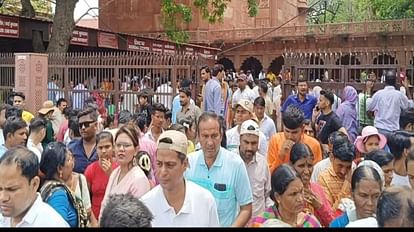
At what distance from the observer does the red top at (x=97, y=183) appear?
484cm

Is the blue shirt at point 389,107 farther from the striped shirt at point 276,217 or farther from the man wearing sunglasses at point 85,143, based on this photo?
the striped shirt at point 276,217

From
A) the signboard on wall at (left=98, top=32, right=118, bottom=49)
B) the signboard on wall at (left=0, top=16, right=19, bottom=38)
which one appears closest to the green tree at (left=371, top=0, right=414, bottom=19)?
the signboard on wall at (left=98, top=32, right=118, bottom=49)

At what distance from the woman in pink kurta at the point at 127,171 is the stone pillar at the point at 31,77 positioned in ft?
33.0

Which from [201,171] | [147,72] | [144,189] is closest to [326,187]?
[201,171]

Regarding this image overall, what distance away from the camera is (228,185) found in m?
4.22

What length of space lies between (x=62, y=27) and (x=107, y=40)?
124 inches

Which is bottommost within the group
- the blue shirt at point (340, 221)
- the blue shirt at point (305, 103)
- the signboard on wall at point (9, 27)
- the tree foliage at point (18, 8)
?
the blue shirt at point (340, 221)

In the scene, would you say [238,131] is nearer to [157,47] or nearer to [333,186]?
[333,186]

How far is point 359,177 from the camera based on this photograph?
3.71m

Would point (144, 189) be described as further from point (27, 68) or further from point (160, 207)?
point (27, 68)

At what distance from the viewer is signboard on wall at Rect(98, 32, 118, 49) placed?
812 inches

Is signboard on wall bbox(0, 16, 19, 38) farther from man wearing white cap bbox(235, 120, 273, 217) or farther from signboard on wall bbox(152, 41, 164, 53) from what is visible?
man wearing white cap bbox(235, 120, 273, 217)

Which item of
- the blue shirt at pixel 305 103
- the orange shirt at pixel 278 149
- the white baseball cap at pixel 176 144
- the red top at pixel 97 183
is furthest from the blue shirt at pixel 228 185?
the blue shirt at pixel 305 103

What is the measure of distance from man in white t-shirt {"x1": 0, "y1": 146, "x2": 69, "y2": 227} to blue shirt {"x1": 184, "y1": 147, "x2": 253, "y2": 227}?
1.39 m
